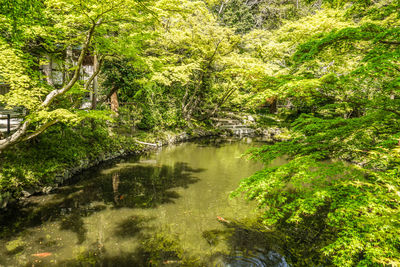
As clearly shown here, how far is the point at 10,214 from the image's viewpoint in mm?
6184

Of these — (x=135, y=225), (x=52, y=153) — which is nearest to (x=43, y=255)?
(x=135, y=225)

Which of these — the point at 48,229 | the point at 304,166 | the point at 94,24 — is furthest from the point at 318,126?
the point at 48,229

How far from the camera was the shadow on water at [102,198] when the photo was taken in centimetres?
589

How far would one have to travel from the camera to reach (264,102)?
7.75 metres

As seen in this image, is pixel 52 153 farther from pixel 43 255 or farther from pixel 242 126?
pixel 242 126

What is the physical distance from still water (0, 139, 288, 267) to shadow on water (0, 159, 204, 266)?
2cm

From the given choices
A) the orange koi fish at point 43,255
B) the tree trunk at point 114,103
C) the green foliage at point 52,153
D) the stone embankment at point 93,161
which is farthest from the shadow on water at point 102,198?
the tree trunk at point 114,103

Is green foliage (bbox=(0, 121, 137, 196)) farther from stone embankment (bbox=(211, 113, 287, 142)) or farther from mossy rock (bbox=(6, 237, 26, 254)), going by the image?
stone embankment (bbox=(211, 113, 287, 142))

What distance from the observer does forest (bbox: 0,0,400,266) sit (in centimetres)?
271

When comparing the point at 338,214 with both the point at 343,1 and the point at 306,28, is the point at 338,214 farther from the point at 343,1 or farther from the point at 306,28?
the point at 306,28

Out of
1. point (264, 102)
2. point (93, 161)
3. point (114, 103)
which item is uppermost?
point (264, 102)

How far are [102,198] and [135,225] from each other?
7.03 ft

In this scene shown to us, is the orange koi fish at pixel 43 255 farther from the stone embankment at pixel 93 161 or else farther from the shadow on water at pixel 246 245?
the shadow on water at pixel 246 245

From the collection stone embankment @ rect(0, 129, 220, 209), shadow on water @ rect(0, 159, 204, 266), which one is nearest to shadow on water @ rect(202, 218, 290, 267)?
shadow on water @ rect(0, 159, 204, 266)
